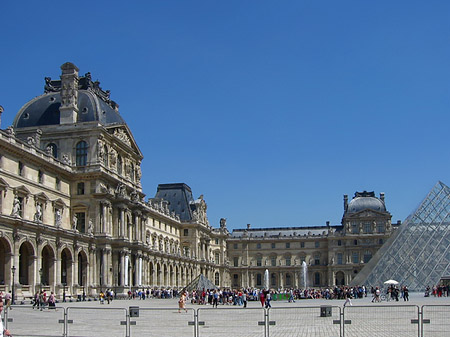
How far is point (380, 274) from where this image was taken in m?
52.0

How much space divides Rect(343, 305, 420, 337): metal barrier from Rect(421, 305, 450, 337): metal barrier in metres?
0.24

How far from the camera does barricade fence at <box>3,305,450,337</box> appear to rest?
15.1 metres

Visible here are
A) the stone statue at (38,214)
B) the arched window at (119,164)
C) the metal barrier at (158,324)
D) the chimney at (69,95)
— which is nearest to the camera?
the metal barrier at (158,324)

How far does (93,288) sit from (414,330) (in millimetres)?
37620

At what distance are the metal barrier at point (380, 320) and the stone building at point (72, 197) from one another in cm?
2634

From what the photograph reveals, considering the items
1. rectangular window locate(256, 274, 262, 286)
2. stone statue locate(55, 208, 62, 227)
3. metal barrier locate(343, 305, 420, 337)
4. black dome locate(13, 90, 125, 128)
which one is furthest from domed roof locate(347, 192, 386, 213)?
metal barrier locate(343, 305, 420, 337)

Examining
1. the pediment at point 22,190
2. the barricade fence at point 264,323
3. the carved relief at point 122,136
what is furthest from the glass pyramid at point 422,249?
the barricade fence at point 264,323

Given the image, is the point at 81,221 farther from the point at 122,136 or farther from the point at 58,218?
the point at 122,136

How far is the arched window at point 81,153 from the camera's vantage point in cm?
5106

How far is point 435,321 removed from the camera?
1508 centimetres

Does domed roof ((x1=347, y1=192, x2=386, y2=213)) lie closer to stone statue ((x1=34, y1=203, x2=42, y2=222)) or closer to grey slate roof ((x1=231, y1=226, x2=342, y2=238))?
grey slate roof ((x1=231, y1=226, x2=342, y2=238))

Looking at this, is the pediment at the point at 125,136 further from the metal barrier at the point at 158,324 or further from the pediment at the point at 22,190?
the metal barrier at the point at 158,324

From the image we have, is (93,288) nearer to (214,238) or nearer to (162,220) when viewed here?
(162,220)

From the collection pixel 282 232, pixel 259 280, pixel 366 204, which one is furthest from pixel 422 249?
pixel 282 232
